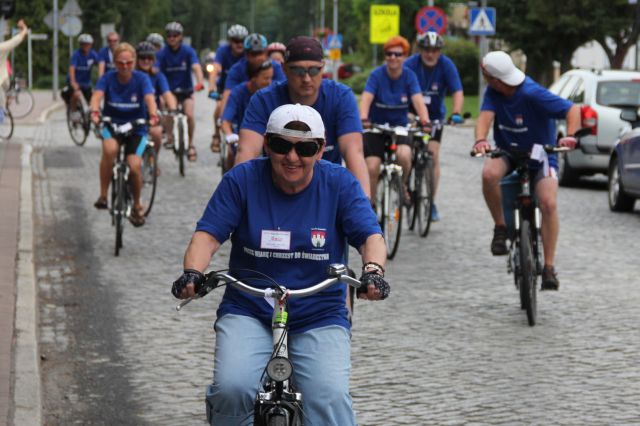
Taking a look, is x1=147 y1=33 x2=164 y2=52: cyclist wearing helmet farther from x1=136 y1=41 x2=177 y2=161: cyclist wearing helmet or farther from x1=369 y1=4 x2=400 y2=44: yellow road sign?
x1=369 y1=4 x2=400 y2=44: yellow road sign

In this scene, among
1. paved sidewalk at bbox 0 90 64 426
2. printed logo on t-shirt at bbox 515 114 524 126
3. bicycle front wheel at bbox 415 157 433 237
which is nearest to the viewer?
paved sidewalk at bbox 0 90 64 426

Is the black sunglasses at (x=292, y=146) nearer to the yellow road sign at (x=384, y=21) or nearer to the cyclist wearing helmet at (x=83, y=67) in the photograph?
the cyclist wearing helmet at (x=83, y=67)

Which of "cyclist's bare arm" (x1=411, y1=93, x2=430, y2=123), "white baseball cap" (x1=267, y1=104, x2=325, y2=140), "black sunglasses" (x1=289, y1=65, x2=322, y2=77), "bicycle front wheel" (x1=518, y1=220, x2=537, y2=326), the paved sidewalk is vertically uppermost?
"black sunglasses" (x1=289, y1=65, x2=322, y2=77)

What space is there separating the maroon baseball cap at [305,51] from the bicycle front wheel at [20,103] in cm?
2822

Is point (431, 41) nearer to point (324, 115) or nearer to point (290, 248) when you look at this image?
point (324, 115)

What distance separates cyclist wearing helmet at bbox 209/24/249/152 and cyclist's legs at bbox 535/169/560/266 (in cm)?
871

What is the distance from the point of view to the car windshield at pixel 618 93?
827 inches

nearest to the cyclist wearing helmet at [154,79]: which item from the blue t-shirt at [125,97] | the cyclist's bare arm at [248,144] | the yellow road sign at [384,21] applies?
the blue t-shirt at [125,97]

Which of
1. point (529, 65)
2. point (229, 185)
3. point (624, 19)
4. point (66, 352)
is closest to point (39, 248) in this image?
point (66, 352)

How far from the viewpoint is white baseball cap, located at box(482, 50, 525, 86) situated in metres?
10.2

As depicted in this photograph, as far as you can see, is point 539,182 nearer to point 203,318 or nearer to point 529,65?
point 203,318

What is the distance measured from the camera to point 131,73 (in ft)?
47.8

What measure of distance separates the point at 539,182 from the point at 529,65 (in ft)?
158

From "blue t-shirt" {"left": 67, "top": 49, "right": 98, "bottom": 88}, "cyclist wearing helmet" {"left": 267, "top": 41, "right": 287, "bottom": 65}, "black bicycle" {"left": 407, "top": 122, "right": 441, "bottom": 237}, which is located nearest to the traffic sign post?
"blue t-shirt" {"left": 67, "top": 49, "right": 98, "bottom": 88}
